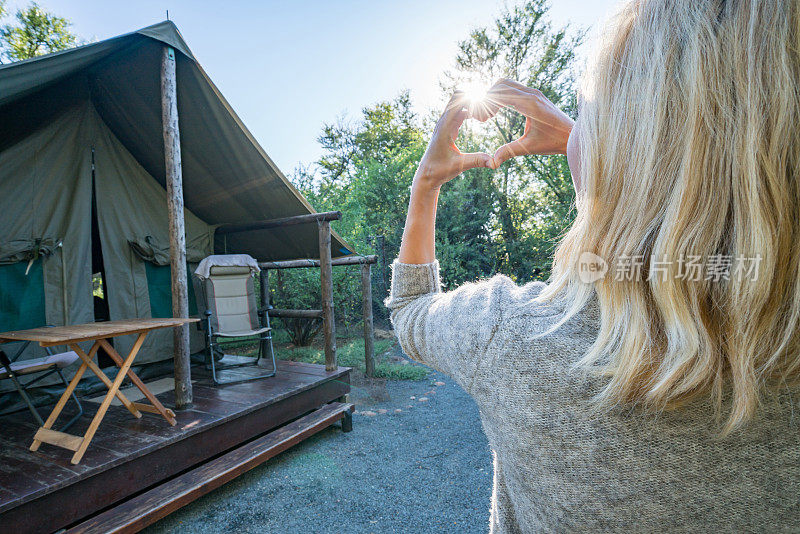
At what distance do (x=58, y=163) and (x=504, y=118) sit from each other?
9.11 m

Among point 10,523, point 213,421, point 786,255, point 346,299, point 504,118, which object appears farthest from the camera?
point 504,118

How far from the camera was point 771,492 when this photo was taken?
0.42 metres

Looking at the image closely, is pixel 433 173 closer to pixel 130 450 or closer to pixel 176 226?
pixel 130 450

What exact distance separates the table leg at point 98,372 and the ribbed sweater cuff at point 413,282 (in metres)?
2.63

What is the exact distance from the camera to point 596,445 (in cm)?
46

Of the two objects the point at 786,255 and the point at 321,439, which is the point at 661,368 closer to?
the point at 786,255

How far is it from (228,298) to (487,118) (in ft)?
15.7

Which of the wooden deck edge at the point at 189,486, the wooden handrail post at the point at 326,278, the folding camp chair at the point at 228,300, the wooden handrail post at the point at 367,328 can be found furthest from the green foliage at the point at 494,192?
the wooden deck edge at the point at 189,486

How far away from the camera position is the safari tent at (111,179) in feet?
10.9

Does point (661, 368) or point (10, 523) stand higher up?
point (661, 368)

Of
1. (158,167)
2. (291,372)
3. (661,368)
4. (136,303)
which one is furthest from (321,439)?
(661,368)

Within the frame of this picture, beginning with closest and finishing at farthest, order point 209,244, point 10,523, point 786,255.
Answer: point 786,255
point 10,523
point 209,244

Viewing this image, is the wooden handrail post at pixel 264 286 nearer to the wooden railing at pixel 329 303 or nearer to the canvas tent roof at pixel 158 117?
the wooden railing at pixel 329 303

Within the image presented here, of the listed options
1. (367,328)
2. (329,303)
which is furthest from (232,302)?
(367,328)
